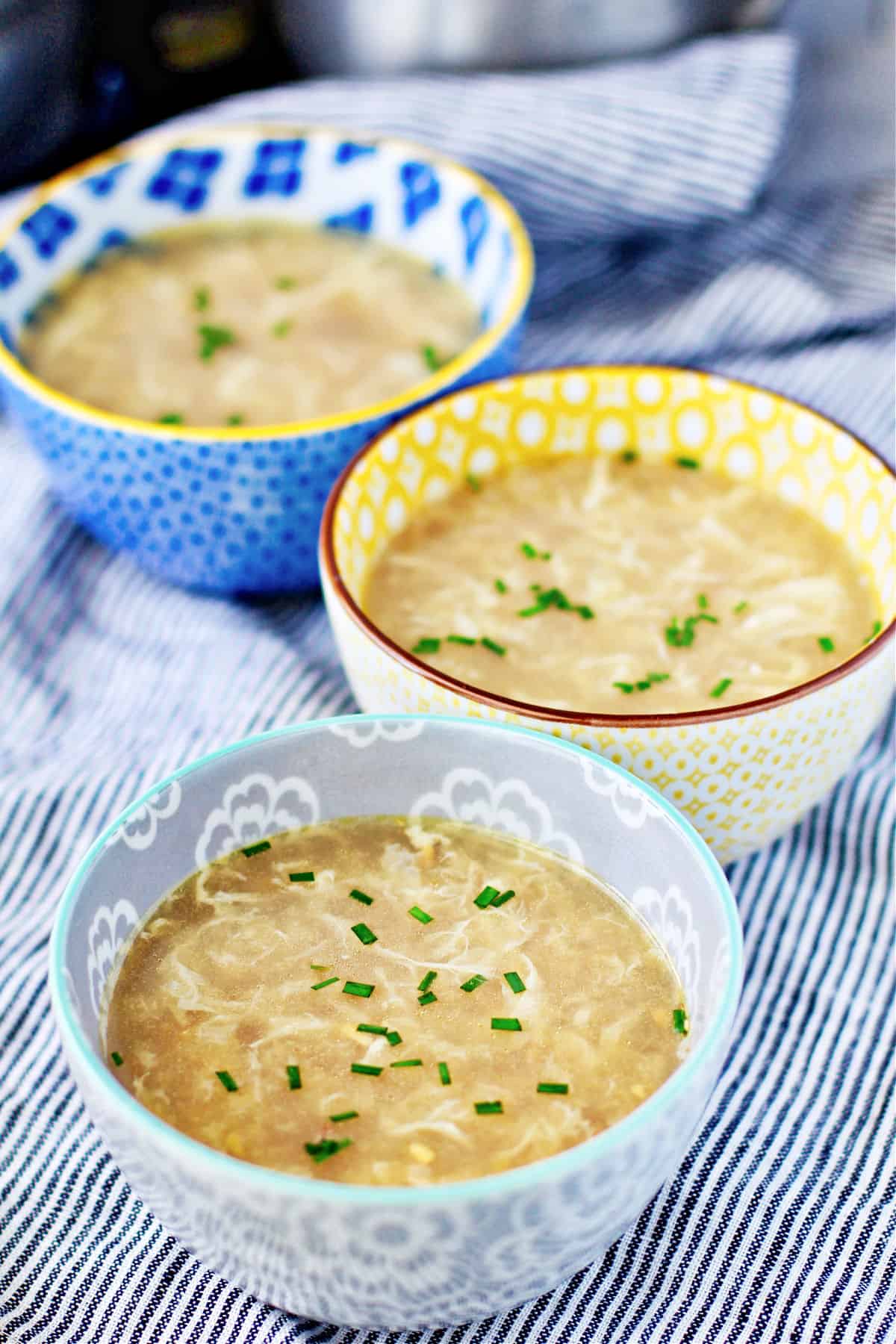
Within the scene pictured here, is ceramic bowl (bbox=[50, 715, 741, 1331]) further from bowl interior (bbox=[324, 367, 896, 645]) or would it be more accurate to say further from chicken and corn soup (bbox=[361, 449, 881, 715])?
bowl interior (bbox=[324, 367, 896, 645])

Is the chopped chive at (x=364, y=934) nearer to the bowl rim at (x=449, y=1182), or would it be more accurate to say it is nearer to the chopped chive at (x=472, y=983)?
the chopped chive at (x=472, y=983)

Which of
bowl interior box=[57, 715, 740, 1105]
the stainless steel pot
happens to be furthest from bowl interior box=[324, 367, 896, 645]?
the stainless steel pot

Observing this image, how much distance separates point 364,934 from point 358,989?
0.07 meters

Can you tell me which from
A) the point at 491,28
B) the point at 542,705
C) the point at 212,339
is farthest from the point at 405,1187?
the point at 491,28

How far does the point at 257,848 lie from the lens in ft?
4.91

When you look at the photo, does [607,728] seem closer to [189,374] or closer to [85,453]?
[85,453]

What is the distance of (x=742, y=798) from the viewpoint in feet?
5.18

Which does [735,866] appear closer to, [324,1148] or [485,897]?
[485,897]

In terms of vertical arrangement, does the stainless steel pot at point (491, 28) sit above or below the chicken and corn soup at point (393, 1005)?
above

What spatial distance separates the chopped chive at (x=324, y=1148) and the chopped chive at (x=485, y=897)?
0.29 metres

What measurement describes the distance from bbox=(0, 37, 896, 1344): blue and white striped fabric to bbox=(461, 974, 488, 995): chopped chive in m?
0.29

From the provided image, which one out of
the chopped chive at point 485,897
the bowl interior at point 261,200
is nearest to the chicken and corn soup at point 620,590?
the chopped chive at point 485,897

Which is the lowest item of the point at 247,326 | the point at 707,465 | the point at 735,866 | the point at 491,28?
the point at 735,866

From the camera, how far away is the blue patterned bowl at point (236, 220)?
1975 mm
